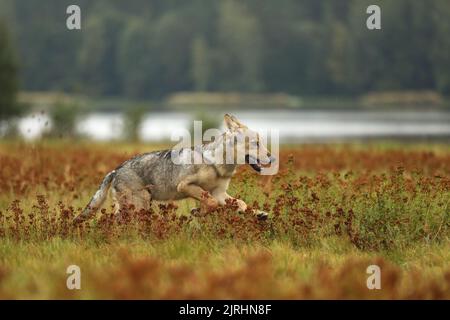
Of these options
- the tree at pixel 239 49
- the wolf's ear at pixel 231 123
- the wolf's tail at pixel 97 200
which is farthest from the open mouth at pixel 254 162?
the tree at pixel 239 49

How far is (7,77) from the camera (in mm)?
40594

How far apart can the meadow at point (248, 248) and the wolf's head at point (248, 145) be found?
502mm

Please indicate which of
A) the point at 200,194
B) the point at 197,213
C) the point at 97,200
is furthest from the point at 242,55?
the point at 197,213

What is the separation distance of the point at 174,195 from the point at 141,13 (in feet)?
486

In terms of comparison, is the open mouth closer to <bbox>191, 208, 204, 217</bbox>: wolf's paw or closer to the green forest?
<bbox>191, 208, 204, 217</bbox>: wolf's paw

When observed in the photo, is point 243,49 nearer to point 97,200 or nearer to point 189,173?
Result: point 97,200

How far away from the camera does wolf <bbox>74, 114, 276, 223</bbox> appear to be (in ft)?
28.2

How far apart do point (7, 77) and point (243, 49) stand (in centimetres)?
8748

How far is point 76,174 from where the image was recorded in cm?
1317

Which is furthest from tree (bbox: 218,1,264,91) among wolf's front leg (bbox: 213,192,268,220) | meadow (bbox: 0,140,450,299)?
wolf's front leg (bbox: 213,192,268,220)

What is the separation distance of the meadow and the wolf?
0.22 metres

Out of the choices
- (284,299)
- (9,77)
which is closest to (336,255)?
(284,299)
